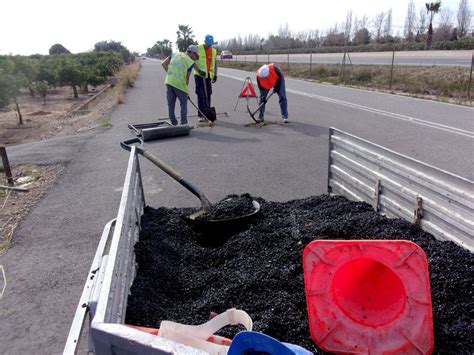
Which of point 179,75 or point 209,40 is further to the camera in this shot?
point 209,40

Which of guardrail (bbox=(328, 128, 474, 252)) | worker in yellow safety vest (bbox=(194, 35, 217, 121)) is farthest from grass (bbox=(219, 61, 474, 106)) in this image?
guardrail (bbox=(328, 128, 474, 252))

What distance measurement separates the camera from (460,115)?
37.0 ft

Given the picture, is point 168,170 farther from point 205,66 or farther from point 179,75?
point 205,66

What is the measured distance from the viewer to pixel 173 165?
23.7ft

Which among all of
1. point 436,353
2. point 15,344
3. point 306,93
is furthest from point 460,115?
point 15,344

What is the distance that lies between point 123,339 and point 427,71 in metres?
24.5

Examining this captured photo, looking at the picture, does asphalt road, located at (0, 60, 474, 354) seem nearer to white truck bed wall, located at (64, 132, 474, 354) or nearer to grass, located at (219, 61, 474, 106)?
white truck bed wall, located at (64, 132, 474, 354)

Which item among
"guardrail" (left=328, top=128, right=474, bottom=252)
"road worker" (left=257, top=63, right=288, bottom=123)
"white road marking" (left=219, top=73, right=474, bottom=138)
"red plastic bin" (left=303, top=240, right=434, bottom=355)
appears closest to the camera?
"red plastic bin" (left=303, top=240, right=434, bottom=355)

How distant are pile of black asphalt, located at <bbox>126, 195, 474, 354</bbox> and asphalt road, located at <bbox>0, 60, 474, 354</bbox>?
0.81 m

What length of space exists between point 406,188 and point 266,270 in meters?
1.41

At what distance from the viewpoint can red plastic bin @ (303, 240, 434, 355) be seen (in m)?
2.15

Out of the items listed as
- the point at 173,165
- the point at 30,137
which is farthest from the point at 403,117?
the point at 30,137

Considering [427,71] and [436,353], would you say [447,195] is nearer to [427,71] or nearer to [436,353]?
[436,353]

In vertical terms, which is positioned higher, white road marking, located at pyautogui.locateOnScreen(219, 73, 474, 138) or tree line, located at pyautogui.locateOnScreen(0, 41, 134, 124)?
tree line, located at pyautogui.locateOnScreen(0, 41, 134, 124)
